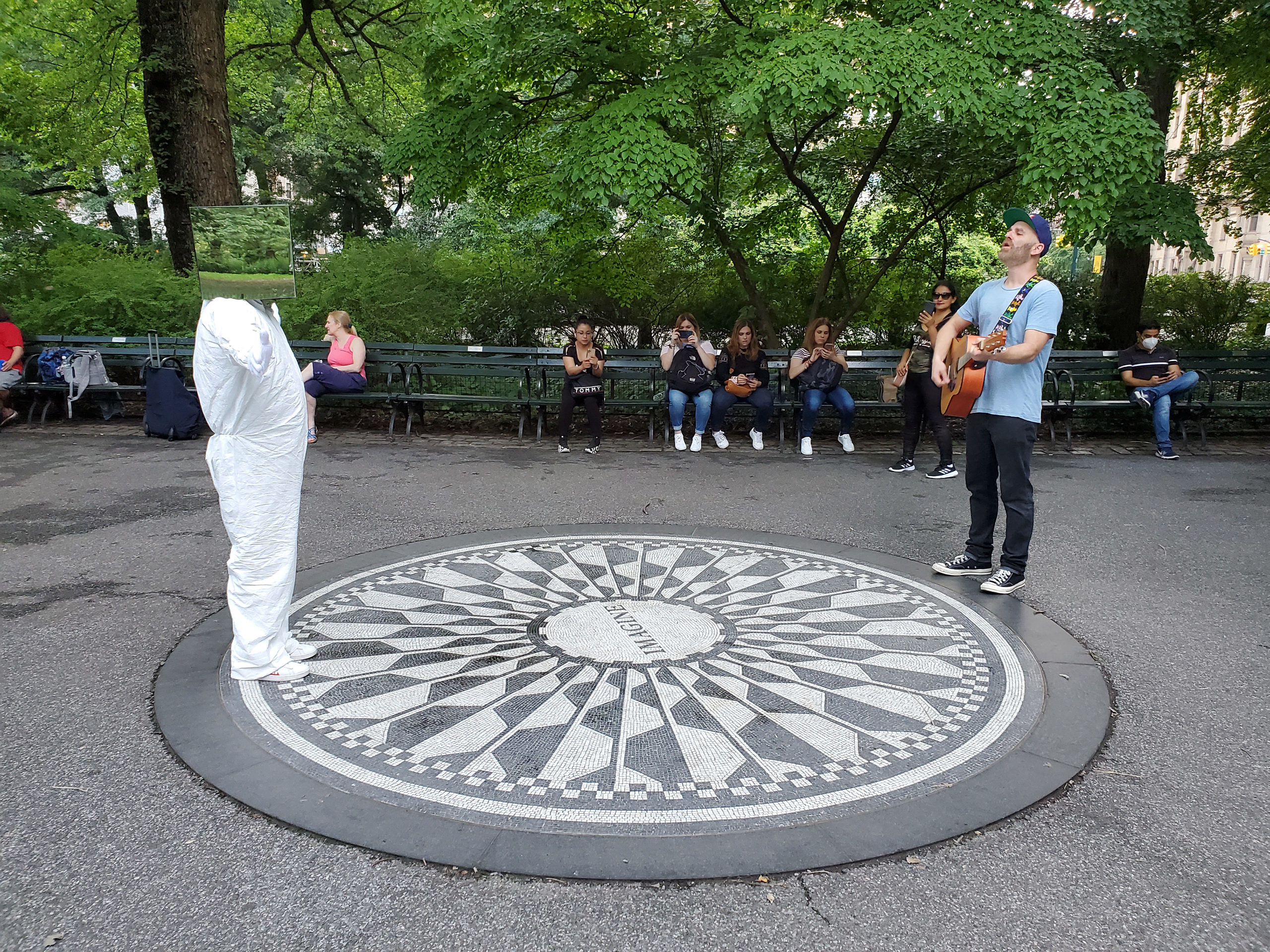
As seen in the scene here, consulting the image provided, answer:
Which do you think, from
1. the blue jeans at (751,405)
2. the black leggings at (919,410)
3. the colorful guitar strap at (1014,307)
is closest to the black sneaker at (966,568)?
the colorful guitar strap at (1014,307)

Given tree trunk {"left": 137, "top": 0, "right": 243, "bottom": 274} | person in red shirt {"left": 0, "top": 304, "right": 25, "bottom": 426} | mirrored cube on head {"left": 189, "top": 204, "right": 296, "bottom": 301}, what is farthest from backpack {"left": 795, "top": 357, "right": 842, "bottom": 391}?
person in red shirt {"left": 0, "top": 304, "right": 25, "bottom": 426}

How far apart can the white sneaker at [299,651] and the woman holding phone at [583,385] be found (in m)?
5.78

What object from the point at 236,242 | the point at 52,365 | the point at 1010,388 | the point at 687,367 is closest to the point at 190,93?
the point at 52,365

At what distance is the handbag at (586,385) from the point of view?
32.9ft

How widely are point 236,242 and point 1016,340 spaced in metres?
4.00

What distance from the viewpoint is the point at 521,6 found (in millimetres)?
8648

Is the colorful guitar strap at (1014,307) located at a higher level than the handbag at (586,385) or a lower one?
higher

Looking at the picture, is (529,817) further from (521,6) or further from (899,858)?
(521,6)

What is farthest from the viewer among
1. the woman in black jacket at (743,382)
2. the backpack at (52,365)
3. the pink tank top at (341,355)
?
the backpack at (52,365)

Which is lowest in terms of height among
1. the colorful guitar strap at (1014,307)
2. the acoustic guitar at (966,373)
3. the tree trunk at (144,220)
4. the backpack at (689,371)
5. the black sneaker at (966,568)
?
the black sneaker at (966,568)

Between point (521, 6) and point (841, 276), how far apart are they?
17.6 ft

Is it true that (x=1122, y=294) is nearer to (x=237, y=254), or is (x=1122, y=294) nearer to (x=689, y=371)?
(x=689, y=371)

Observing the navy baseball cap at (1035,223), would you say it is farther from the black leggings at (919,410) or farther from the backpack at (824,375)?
the backpack at (824,375)

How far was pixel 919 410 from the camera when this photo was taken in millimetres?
9258
